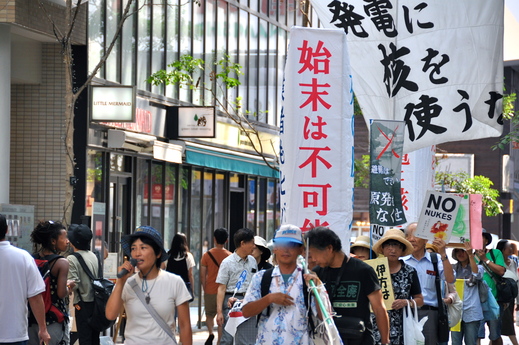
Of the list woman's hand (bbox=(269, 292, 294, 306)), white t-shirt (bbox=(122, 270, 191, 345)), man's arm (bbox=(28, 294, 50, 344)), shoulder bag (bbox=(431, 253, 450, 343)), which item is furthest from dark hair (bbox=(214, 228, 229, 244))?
woman's hand (bbox=(269, 292, 294, 306))

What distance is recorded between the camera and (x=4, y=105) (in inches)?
648

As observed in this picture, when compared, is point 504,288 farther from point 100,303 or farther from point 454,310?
point 100,303

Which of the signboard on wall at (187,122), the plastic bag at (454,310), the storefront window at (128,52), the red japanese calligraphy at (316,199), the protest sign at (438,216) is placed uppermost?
the storefront window at (128,52)

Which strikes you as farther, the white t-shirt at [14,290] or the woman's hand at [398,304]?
the woman's hand at [398,304]

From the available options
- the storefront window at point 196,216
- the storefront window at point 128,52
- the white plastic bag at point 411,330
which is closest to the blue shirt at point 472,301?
the white plastic bag at point 411,330

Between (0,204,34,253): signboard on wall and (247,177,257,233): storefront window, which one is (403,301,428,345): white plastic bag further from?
(247,177,257,233): storefront window

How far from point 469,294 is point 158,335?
8.53 metres

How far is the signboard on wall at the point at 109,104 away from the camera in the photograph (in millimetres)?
17891

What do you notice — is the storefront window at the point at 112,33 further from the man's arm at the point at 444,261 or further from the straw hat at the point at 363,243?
the man's arm at the point at 444,261

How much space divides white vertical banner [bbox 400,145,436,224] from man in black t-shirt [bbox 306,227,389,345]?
8234 mm

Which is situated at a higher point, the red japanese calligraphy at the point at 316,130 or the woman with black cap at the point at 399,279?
the red japanese calligraphy at the point at 316,130

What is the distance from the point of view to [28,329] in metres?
9.38

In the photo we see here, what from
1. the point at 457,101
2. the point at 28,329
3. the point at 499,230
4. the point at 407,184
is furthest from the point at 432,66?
the point at 499,230

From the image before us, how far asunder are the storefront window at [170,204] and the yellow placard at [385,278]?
1340 centimetres
